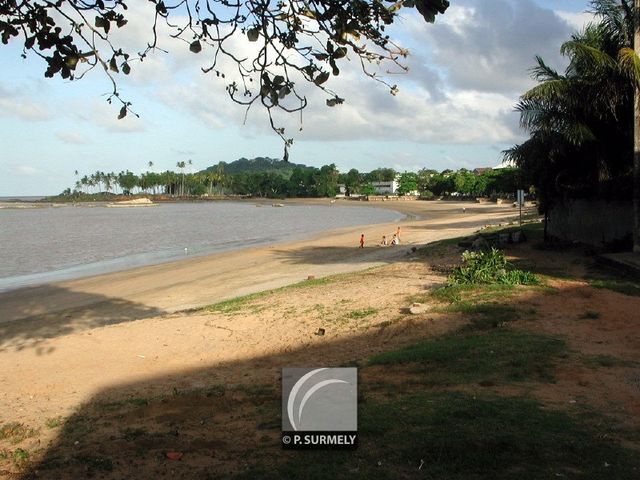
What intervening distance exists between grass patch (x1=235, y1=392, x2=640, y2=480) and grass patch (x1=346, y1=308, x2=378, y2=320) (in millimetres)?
5342

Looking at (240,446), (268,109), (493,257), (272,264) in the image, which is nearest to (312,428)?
(240,446)

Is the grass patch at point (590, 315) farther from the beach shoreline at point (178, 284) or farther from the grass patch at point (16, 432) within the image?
the beach shoreline at point (178, 284)

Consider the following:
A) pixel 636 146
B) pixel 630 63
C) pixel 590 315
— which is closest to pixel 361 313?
pixel 590 315

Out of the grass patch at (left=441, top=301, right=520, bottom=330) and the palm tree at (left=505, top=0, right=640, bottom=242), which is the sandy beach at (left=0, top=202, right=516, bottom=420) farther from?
the palm tree at (left=505, top=0, right=640, bottom=242)

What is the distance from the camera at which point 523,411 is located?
4.86 metres

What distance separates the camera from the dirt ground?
4.79m

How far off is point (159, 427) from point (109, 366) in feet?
11.7

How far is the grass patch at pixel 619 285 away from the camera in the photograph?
11095 mm

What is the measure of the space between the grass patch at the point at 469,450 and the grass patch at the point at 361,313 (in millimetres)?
5342

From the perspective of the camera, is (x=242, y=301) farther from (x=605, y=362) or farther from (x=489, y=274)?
(x=605, y=362)

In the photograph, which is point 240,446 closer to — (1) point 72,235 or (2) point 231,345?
(2) point 231,345

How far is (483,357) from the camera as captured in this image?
6934 mm

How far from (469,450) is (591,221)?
1581 centimetres

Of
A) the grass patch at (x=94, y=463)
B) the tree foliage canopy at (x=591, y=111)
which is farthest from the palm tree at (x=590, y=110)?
the grass patch at (x=94, y=463)
